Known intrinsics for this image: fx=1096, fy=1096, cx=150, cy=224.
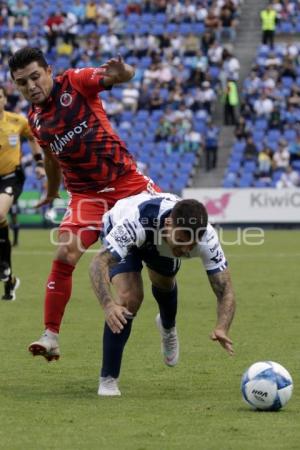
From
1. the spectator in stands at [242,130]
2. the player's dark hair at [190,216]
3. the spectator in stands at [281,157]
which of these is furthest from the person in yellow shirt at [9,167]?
the spectator in stands at [242,130]

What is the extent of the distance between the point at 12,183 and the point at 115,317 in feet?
22.3

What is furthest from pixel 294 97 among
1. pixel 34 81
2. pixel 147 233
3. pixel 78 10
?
pixel 147 233

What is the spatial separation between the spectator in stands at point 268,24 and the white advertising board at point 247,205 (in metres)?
7.39

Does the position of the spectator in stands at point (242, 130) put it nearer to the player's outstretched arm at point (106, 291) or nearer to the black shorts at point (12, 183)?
the black shorts at point (12, 183)

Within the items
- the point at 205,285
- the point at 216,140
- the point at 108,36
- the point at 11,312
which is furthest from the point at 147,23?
the point at 11,312

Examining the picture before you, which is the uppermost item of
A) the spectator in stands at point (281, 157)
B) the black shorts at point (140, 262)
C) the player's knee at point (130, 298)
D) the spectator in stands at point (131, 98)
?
the black shorts at point (140, 262)

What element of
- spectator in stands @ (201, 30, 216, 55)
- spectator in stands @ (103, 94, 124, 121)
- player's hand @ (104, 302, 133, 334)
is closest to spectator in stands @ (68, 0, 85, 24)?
spectator in stands @ (103, 94, 124, 121)

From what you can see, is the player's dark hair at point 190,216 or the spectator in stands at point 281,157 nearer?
the player's dark hair at point 190,216

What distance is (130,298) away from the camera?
749 centimetres

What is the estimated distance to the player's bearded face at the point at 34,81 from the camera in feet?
26.4

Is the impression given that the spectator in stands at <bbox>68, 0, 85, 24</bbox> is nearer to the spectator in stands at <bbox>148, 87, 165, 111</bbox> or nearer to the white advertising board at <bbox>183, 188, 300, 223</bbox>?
the spectator in stands at <bbox>148, 87, 165, 111</bbox>

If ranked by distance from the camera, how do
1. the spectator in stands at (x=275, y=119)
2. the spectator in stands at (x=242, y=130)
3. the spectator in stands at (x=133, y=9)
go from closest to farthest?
the spectator in stands at (x=275, y=119) < the spectator in stands at (x=242, y=130) < the spectator in stands at (x=133, y=9)

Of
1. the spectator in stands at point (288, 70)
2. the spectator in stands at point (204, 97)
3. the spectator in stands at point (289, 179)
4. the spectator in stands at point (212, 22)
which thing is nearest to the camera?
the spectator in stands at point (289, 179)

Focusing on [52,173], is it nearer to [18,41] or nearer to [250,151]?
[250,151]
